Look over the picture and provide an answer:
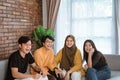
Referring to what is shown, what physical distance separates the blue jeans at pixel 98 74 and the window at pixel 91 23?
4.84 feet

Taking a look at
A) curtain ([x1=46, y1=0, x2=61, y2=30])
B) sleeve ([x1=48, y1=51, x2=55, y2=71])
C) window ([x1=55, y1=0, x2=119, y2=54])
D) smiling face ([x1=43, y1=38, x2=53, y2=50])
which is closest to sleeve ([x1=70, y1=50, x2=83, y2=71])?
sleeve ([x1=48, y1=51, x2=55, y2=71])

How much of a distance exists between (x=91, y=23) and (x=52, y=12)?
0.99 meters

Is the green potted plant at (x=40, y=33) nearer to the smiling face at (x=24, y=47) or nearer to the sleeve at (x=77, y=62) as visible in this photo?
the sleeve at (x=77, y=62)

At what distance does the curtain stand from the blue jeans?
2.08 m

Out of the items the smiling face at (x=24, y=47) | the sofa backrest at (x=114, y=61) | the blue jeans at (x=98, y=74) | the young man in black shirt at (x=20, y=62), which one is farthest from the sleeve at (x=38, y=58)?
the sofa backrest at (x=114, y=61)

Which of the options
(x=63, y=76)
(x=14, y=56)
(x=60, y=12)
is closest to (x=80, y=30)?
(x=60, y=12)

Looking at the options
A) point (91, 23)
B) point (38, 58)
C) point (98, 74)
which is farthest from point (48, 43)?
point (91, 23)

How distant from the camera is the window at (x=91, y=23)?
4.68 metres

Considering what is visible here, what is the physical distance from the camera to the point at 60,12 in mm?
5109

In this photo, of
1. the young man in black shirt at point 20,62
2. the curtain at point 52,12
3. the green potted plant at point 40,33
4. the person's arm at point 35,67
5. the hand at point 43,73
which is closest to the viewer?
the young man in black shirt at point 20,62

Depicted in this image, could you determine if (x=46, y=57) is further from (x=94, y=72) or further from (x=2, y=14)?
(x=2, y=14)

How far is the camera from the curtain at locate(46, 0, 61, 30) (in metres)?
4.96

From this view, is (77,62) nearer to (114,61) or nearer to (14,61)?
(114,61)

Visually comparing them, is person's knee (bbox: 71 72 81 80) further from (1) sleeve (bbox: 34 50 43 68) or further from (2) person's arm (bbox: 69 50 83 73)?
(1) sleeve (bbox: 34 50 43 68)
